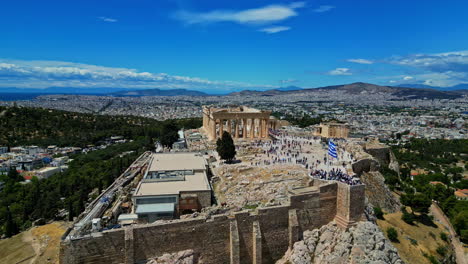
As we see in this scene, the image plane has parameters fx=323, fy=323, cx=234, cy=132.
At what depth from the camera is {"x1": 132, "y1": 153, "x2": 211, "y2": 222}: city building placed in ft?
69.9

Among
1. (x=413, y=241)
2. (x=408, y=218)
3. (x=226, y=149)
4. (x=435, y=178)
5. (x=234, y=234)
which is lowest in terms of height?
(x=435, y=178)

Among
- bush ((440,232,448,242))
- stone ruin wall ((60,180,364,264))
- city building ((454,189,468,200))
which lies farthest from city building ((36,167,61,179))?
city building ((454,189,468,200))

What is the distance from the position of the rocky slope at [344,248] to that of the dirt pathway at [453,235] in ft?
52.0

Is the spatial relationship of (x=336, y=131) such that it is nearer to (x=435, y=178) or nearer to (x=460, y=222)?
(x=435, y=178)

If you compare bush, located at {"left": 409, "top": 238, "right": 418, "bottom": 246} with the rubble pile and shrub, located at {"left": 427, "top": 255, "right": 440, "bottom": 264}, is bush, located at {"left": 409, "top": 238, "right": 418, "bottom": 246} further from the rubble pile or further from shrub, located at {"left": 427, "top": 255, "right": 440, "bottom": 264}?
the rubble pile

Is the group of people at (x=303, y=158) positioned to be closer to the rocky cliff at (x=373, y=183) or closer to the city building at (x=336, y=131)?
the rocky cliff at (x=373, y=183)

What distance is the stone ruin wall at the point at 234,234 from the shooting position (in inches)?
667

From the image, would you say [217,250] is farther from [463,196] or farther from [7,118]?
[7,118]

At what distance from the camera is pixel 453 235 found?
34.5 m

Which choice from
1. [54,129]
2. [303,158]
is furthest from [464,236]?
[54,129]

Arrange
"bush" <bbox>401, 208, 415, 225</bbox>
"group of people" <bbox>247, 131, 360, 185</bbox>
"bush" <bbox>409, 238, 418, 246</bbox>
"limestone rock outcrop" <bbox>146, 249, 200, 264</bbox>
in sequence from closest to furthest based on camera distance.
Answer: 1. "limestone rock outcrop" <bbox>146, 249, 200, 264</bbox>
2. "group of people" <bbox>247, 131, 360, 185</bbox>
3. "bush" <bbox>409, 238, 418, 246</bbox>
4. "bush" <bbox>401, 208, 415, 225</bbox>

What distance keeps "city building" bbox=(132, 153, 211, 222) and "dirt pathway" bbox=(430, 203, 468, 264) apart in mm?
25852

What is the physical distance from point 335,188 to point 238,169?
10.3m

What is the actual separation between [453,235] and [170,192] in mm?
30933
